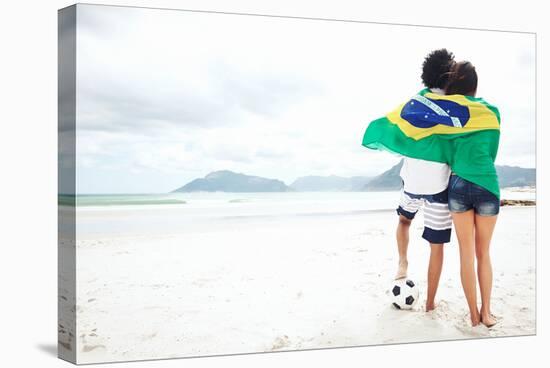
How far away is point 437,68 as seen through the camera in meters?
4.12

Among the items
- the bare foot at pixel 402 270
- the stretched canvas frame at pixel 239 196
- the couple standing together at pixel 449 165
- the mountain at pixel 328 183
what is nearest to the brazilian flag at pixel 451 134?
the couple standing together at pixel 449 165

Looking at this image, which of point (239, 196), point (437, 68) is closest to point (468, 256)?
point (437, 68)

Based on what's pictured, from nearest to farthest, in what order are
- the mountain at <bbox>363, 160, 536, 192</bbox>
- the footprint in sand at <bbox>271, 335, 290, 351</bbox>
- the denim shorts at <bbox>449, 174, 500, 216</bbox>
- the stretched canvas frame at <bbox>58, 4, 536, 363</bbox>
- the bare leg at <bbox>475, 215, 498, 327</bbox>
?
the stretched canvas frame at <bbox>58, 4, 536, 363</bbox> < the footprint in sand at <bbox>271, 335, 290, 351</bbox> < the denim shorts at <bbox>449, 174, 500, 216</bbox> < the bare leg at <bbox>475, 215, 498, 327</bbox> < the mountain at <bbox>363, 160, 536, 192</bbox>

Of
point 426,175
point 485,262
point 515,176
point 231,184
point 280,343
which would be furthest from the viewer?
point 515,176

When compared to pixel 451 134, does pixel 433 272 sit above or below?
below

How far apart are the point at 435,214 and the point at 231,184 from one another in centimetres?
130

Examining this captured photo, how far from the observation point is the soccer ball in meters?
4.06

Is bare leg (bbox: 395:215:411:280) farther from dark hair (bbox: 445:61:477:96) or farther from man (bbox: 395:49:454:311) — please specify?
dark hair (bbox: 445:61:477:96)

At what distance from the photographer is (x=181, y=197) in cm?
379

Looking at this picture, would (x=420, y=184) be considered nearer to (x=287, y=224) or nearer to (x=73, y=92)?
(x=287, y=224)

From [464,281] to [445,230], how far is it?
0.35 m

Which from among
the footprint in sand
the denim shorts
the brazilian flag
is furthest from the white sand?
the brazilian flag

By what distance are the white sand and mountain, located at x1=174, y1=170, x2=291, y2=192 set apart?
0.64 ft

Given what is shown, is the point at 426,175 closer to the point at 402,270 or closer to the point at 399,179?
the point at 399,179
